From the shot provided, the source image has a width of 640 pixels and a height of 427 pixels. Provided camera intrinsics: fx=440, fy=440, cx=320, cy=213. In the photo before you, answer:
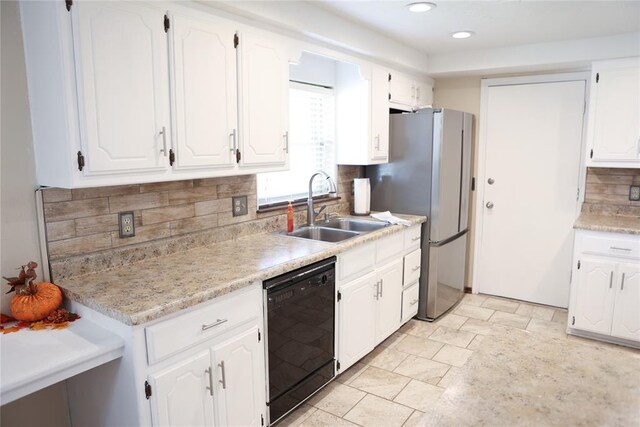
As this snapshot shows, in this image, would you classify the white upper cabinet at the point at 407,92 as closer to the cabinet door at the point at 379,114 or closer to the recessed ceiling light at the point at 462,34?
the cabinet door at the point at 379,114

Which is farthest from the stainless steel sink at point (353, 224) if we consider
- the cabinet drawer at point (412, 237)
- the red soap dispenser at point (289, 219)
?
the red soap dispenser at point (289, 219)

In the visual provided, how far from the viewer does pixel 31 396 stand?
1.83 m

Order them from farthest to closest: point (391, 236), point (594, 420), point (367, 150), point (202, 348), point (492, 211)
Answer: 1. point (492, 211)
2. point (367, 150)
3. point (391, 236)
4. point (202, 348)
5. point (594, 420)

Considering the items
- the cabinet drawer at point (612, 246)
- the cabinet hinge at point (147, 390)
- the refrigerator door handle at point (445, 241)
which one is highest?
the cabinet drawer at point (612, 246)

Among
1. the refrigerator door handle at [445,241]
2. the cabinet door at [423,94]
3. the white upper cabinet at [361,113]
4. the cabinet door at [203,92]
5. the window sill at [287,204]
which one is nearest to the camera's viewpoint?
the cabinet door at [203,92]

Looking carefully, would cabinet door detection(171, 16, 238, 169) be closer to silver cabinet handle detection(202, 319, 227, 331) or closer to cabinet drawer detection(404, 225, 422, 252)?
silver cabinet handle detection(202, 319, 227, 331)

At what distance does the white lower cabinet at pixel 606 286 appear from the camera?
10.1 ft

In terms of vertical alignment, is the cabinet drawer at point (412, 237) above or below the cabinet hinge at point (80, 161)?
below

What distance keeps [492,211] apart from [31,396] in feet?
12.6

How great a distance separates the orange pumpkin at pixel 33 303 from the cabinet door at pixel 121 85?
51 cm

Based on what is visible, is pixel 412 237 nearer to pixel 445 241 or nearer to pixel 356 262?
pixel 445 241

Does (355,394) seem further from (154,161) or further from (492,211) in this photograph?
(492,211)

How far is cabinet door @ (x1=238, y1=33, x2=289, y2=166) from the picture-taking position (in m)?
2.26

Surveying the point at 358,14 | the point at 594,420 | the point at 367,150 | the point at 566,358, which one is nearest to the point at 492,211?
the point at 367,150
